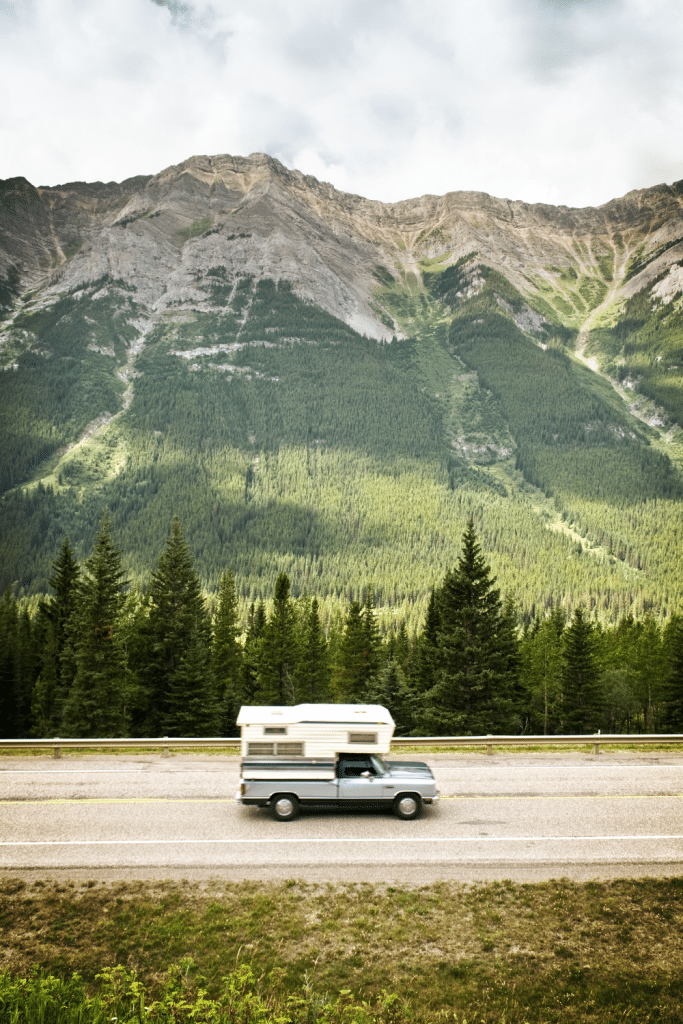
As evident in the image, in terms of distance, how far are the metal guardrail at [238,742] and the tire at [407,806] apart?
6.41 m

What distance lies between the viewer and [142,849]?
54.6ft

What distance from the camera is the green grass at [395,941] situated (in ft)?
36.1

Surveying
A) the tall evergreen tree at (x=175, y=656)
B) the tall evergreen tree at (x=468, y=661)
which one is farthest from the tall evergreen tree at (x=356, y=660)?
the tall evergreen tree at (x=468, y=661)

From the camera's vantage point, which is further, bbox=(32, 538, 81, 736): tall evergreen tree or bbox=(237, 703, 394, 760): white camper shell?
bbox=(32, 538, 81, 736): tall evergreen tree

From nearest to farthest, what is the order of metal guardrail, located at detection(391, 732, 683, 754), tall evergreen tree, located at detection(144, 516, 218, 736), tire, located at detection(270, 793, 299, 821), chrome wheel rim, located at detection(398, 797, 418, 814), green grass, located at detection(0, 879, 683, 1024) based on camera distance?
green grass, located at detection(0, 879, 683, 1024), tire, located at detection(270, 793, 299, 821), chrome wheel rim, located at detection(398, 797, 418, 814), metal guardrail, located at detection(391, 732, 683, 754), tall evergreen tree, located at detection(144, 516, 218, 736)

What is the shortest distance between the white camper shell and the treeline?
1904 centimetres

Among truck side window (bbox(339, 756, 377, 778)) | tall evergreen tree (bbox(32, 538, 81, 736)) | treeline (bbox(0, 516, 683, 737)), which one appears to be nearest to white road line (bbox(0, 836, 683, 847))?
truck side window (bbox(339, 756, 377, 778))

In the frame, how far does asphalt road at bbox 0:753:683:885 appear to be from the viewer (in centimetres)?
1565

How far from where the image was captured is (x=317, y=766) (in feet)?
60.1

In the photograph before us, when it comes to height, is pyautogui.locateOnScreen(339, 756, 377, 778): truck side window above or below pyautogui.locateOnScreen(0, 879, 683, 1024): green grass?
above

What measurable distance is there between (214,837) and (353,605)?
40.1 m

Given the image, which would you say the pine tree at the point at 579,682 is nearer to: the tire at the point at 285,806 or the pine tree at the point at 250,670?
the pine tree at the point at 250,670

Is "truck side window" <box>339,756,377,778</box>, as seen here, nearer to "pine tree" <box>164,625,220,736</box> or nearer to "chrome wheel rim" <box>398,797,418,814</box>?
"chrome wheel rim" <box>398,797,418,814</box>

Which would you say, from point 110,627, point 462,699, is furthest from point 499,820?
point 110,627
